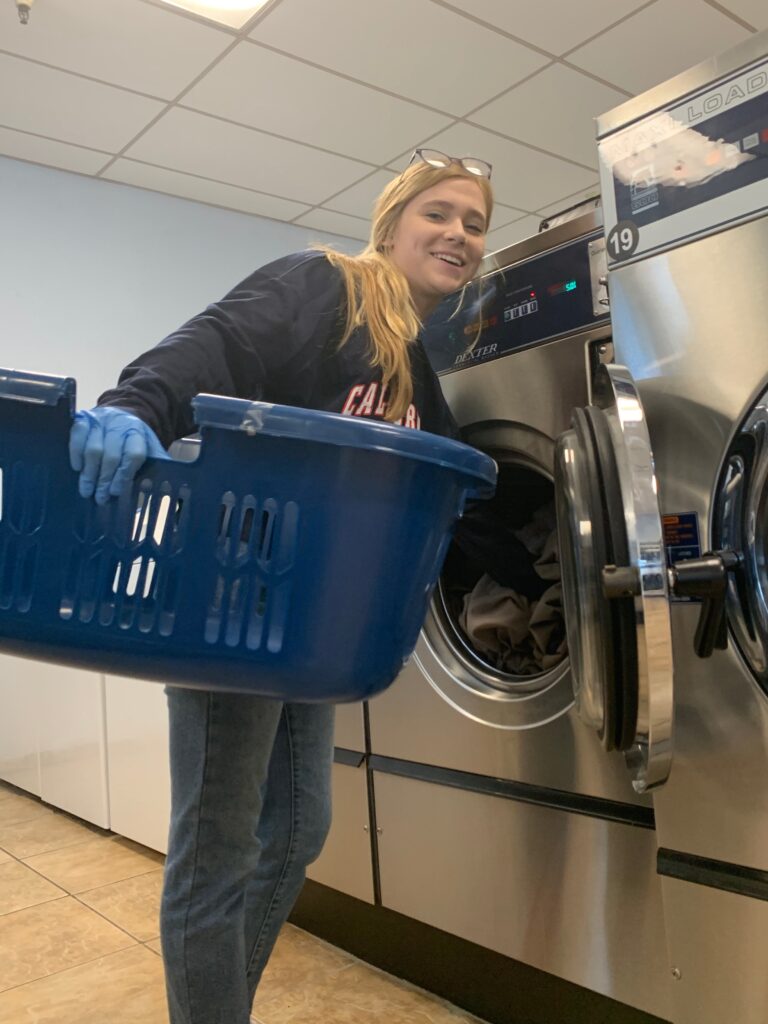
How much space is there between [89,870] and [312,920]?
66 centimetres

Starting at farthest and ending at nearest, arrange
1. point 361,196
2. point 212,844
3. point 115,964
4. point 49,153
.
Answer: point 361,196, point 49,153, point 115,964, point 212,844

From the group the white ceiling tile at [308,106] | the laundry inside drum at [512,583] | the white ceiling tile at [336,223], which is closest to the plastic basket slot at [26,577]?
the laundry inside drum at [512,583]

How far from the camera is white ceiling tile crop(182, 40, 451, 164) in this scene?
8.54 feet

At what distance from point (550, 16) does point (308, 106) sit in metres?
0.85

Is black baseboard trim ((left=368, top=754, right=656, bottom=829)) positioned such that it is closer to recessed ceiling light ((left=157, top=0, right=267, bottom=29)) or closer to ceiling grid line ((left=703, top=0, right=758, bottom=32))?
recessed ceiling light ((left=157, top=0, right=267, bottom=29))

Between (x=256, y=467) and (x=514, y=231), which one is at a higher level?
(x=514, y=231)

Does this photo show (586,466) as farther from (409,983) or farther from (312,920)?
(312,920)

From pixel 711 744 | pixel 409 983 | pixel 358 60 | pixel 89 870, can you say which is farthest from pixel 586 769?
pixel 358 60

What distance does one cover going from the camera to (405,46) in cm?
250

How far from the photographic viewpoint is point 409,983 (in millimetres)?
1354

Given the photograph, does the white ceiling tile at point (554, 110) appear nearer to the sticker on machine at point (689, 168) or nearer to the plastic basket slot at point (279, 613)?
the sticker on machine at point (689, 168)

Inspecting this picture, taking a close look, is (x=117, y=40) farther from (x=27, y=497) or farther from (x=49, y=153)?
(x=27, y=497)

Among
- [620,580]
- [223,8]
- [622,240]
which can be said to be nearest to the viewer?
[620,580]

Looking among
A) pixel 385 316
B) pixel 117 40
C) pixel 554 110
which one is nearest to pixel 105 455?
pixel 385 316
